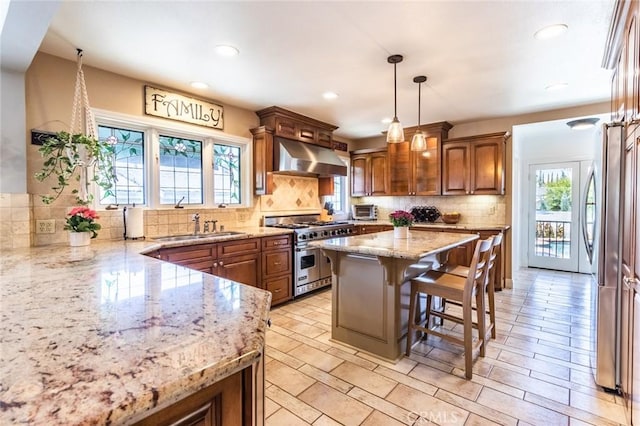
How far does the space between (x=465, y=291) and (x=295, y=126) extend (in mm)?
3106

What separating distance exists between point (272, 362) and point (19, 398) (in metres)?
2.10

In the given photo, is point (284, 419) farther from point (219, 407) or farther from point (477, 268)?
point (477, 268)

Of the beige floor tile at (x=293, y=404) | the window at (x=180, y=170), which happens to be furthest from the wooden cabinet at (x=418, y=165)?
the beige floor tile at (x=293, y=404)

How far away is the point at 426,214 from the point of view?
17.5 ft

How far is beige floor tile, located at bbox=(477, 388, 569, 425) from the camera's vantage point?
1.80m

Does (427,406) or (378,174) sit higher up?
(378,174)

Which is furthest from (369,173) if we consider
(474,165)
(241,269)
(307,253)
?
(241,269)

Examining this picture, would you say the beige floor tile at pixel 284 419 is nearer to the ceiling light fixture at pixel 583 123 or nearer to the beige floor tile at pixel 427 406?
the beige floor tile at pixel 427 406

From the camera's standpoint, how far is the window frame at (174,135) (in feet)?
9.97

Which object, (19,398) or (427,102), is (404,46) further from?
(19,398)

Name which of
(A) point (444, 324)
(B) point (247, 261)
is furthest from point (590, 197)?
(B) point (247, 261)

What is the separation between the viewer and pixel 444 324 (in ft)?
10.5

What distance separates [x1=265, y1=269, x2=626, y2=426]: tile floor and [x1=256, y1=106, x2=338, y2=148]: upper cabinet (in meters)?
2.48

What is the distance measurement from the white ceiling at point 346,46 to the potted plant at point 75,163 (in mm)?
745
